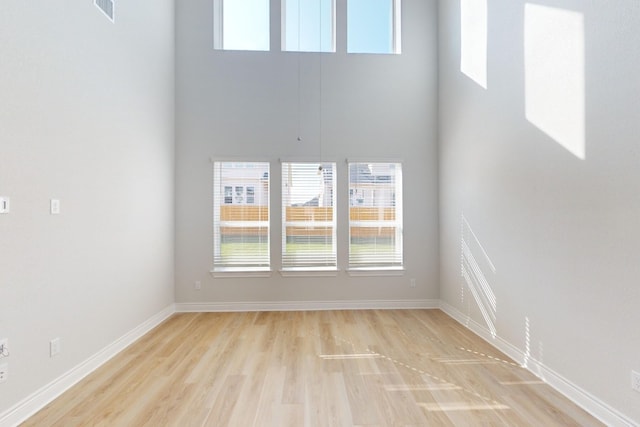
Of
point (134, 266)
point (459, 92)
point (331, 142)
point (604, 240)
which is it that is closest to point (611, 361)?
point (604, 240)

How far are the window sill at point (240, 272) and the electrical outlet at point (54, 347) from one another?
2.20 m

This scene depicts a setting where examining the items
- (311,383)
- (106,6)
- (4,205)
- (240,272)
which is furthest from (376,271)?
(106,6)

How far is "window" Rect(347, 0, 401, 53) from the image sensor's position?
4809mm

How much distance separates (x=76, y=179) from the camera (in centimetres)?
267

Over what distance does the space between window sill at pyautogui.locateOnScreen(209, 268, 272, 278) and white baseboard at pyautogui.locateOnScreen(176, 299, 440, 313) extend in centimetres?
40

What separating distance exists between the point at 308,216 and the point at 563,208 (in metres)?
3.07

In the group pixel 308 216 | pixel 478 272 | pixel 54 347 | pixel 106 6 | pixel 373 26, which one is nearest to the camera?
pixel 54 347

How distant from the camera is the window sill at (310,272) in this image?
4676 mm

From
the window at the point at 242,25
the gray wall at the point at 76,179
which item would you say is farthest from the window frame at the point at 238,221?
the window at the point at 242,25

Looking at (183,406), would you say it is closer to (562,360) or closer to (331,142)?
(562,360)

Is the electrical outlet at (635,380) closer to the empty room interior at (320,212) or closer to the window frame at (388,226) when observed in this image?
the empty room interior at (320,212)

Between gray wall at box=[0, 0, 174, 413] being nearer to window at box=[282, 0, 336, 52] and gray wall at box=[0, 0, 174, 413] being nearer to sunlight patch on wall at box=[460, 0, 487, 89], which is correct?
window at box=[282, 0, 336, 52]

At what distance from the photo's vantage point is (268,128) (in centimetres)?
467

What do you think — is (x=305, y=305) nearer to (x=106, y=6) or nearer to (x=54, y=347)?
(x=54, y=347)
